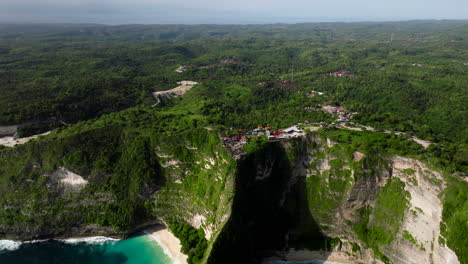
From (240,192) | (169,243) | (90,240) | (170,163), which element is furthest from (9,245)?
(240,192)

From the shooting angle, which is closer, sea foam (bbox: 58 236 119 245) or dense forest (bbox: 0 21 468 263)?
dense forest (bbox: 0 21 468 263)

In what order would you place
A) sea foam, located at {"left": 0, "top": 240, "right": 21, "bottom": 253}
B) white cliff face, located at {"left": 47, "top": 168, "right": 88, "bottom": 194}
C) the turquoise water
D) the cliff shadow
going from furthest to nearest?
white cliff face, located at {"left": 47, "top": 168, "right": 88, "bottom": 194}
sea foam, located at {"left": 0, "top": 240, "right": 21, "bottom": 253}
the turquoise water
the cliff shadow

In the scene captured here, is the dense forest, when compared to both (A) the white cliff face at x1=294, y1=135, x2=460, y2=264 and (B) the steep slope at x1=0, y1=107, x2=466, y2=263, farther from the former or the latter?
(A) the white cliff face at x1=294, y1=135, x2=460, y2=264

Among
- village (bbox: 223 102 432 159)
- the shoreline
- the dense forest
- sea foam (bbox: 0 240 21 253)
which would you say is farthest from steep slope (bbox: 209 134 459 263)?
sea foam (bbox: 0 240 21 253)

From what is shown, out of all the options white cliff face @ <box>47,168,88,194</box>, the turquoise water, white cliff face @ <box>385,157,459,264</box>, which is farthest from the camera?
white cliff face @ <box>47,168,88,194</box>

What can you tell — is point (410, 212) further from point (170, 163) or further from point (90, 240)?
point (90, 240)
